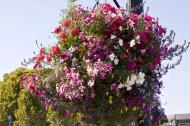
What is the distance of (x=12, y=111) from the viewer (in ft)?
213

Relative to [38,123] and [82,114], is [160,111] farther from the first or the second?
[38,123]

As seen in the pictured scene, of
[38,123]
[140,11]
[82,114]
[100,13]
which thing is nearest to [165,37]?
[140,11]

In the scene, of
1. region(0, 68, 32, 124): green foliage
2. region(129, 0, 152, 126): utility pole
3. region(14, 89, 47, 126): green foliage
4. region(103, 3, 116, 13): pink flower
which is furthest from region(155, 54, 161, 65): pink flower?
region(0, 68, 32, 124): green foliage

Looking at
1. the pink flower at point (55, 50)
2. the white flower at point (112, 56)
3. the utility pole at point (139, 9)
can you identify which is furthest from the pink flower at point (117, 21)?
the pink flower at point (55, 50)

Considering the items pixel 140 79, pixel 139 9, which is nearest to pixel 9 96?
pixel 139 9

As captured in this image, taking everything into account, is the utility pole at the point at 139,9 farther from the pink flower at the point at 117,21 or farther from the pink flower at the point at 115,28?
the pink flower at the point at 115,28

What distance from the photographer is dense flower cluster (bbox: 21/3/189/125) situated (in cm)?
895

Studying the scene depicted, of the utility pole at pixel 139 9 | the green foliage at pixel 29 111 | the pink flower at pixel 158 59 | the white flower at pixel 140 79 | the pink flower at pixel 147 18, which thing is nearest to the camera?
the white flower at pixel 140 79

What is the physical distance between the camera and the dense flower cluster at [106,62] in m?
8.95

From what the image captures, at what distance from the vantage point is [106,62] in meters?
8.98

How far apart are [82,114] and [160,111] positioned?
285 cm

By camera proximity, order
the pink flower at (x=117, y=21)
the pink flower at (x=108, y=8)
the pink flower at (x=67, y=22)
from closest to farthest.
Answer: the pink flower at (x=117, y=21), the pink flower at (x=108, y=8), the pink flower at (x=67, y=22)

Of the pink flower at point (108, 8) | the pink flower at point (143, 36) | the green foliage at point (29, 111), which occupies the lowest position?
the pink flower at point (143, 36)

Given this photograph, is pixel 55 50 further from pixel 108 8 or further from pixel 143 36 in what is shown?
pixel 143 36
